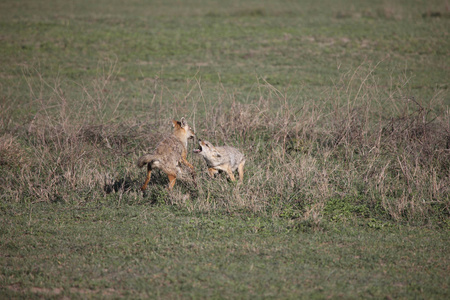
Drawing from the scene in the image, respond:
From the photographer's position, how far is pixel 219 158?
29.5ft

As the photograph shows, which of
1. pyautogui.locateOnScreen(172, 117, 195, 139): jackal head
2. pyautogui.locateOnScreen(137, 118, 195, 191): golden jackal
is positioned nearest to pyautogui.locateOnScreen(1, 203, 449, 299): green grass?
pyautogui.locateOnScreen(137, 118, 195, 191): golden jackal

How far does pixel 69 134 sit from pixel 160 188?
2386mm

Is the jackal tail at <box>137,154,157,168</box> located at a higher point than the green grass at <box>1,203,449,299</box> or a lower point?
higher

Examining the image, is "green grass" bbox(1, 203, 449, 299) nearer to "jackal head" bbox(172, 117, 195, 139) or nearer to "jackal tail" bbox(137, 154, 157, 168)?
"jackal tail" bbox(137, 154, 157, 168)

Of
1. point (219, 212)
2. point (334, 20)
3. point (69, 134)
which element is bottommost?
point (219, 212)

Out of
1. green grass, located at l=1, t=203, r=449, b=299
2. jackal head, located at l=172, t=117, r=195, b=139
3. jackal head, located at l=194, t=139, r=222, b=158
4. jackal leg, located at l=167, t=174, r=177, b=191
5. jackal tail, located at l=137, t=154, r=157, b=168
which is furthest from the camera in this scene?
jackal head, located at l=172, t=117, r=195, b=139

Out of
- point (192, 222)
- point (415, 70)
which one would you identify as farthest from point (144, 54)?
point (192, 222)

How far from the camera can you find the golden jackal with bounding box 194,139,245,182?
8.88m

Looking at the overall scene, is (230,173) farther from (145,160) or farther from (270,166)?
(145,160)

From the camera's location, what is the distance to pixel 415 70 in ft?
65.0

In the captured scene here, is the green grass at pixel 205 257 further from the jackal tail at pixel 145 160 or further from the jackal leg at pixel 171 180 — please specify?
the jackal tail at pixel 145 160

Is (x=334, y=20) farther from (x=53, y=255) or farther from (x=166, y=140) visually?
(x=53, y=255)

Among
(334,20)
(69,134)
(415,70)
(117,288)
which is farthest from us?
(334,20)

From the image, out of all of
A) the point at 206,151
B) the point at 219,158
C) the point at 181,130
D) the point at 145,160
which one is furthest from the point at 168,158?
the point at 181,130
